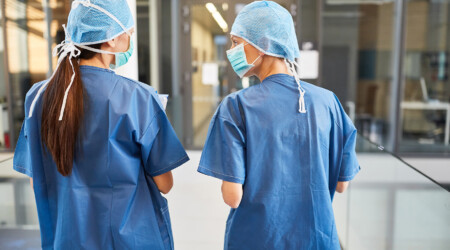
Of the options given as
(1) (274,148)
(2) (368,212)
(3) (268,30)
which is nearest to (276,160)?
(1) (274,148)

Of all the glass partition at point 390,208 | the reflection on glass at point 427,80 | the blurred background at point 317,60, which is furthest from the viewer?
the reflection on glass at point 427,80

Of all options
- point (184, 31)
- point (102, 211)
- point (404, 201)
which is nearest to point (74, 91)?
point (102, 211)

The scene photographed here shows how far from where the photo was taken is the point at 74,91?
1018 millimetres

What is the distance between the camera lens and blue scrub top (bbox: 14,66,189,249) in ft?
Result: 3.45

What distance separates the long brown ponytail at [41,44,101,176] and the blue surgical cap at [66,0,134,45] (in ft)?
0.27

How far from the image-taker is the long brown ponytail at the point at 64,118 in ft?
3.33

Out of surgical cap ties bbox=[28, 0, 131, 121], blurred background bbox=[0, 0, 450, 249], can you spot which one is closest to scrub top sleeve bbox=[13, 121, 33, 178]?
surgical cap ties bbox=[28, 0, 131, 121]

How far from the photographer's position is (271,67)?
3.82ft

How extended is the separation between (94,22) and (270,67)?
52 centimetres

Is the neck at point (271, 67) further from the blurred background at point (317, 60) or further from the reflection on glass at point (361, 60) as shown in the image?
the reflection on glass at point (361, 60)

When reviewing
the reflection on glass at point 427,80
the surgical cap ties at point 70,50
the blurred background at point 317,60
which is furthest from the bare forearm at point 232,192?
the reflection on glass at point 427,80

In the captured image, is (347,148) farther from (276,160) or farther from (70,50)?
(70,50)

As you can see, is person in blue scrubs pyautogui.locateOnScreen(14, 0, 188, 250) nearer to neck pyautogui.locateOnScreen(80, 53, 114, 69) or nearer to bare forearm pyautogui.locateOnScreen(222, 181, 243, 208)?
neck pyautogui.locateOnScreen(80, 53, 114, 69)

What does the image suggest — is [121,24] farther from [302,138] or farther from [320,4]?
[320,4]
